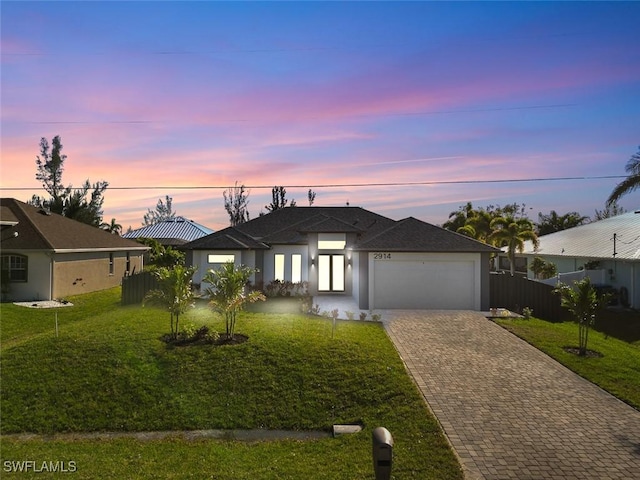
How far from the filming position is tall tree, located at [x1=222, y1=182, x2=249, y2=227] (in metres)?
54.4

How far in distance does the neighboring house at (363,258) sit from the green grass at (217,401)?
229 inches

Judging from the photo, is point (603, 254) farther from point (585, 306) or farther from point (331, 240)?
point (331, 240)

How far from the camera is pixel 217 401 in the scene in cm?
854

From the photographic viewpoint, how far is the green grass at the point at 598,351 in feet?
30.8

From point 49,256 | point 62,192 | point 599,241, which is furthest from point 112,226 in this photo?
point 599,241

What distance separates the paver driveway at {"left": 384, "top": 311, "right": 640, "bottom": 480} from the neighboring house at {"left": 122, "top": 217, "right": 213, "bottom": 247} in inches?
1299

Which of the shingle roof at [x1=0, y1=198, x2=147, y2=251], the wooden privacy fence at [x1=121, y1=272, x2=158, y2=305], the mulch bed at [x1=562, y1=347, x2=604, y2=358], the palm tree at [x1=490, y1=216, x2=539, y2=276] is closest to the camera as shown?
the mulch bed at [x1=562, y1=347, x2=604, y2=358]

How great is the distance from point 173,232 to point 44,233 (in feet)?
63.7

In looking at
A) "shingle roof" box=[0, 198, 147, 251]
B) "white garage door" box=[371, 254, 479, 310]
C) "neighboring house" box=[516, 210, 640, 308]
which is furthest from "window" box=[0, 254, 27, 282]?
"neighboring house" box=[516, 210, 640, 308]

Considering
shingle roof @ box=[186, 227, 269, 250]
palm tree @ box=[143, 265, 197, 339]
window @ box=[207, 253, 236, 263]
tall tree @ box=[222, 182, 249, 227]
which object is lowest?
palm tree @ box=[143, 265, 197, 339]

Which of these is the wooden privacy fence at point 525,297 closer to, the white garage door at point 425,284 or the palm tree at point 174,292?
the white garage door at point 425,284

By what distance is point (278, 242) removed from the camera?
22094 mm

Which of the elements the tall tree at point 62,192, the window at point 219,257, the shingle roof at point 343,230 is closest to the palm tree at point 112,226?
the tall tree at point 62,192

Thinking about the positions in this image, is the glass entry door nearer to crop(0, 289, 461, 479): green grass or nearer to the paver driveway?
crop(0, 289, 461, 479): green grass
